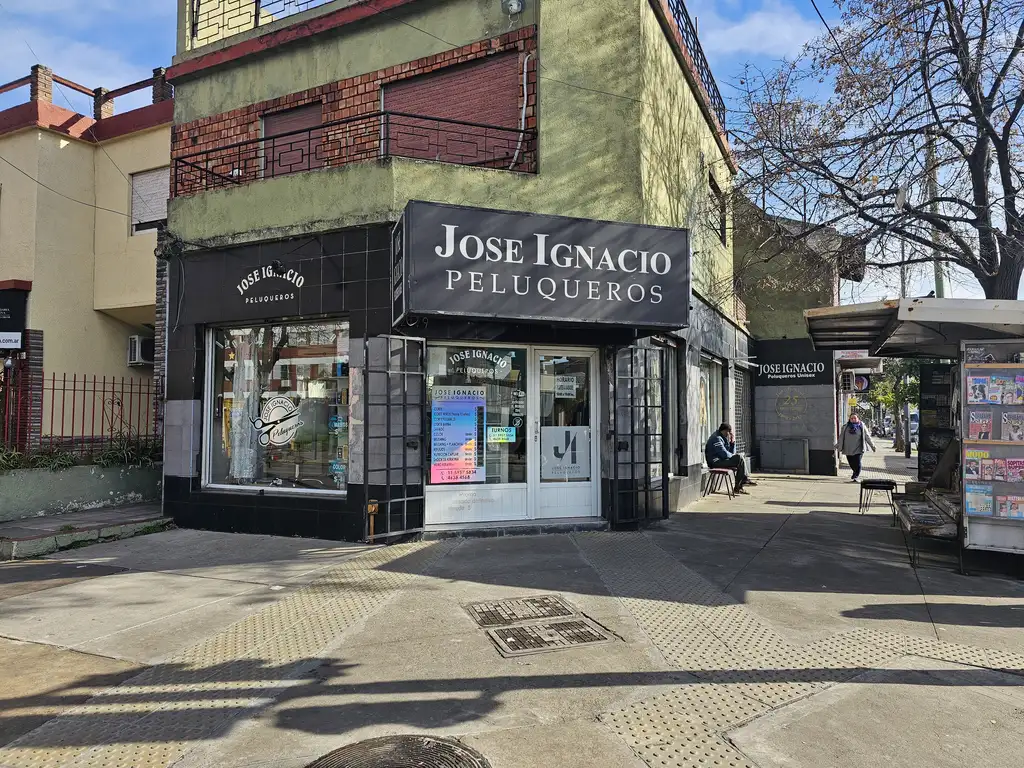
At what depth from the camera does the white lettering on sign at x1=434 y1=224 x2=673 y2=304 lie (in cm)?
720

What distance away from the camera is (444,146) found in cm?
898

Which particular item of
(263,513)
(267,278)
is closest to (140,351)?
(267,278)

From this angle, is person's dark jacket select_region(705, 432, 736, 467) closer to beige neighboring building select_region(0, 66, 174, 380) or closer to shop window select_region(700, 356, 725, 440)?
shop window select_region(700, 356, 725, 440)

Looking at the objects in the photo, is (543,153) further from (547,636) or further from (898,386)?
(898,386)

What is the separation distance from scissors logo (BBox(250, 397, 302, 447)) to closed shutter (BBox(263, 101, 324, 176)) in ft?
10.9

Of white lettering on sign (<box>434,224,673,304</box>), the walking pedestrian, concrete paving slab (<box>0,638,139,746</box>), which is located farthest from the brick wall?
the walking pedestrian

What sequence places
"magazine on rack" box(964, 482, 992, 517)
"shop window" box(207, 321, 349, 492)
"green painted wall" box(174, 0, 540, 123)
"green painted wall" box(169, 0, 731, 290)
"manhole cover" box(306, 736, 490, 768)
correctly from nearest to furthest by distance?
"manhole cover" box(306, 736, 490, 768)
"magazine on rack" box(964, 482, 992, 517)
"green painted wall" box(169, 0, 731, 290)
"shop window" box(207, 321, 349, 492)
"green painted wall" box(174, 0, 540, 123)

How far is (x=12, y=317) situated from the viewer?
13047mm

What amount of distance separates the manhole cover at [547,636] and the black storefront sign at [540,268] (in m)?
3.38

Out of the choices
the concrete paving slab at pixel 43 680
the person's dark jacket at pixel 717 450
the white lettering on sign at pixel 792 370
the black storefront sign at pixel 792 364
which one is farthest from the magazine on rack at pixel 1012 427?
the white lettering on sign at pixel 792 370

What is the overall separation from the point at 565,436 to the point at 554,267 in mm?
2397

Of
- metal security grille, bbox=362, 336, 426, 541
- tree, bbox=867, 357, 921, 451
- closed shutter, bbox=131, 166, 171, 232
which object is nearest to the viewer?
metal security grille, bbox=362, 336, 426, 541

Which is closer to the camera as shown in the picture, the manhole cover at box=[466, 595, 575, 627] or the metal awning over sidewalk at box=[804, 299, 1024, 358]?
the manhole cover at box=[466, 595, 575, 627]

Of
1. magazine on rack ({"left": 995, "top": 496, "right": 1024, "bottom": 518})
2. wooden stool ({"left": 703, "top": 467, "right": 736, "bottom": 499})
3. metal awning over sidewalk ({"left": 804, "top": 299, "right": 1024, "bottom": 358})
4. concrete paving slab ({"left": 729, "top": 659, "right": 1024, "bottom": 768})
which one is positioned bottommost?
concrete paving slab ({"left": 729, "top": 659, "right": 1024, "bottom": 768})
